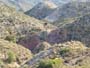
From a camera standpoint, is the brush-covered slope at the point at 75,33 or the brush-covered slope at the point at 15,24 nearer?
the brush-covered slope at the point at 75,33

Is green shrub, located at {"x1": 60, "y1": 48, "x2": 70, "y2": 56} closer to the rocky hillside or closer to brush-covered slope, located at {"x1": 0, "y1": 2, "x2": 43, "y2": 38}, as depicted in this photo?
the rocky hillside

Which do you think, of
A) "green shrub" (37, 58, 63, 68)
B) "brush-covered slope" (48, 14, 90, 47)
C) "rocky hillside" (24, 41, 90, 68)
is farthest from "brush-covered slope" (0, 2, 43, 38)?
"green shrub" (37, 58, 63, 68)

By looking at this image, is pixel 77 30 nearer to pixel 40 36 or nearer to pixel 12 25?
pixel 40 36

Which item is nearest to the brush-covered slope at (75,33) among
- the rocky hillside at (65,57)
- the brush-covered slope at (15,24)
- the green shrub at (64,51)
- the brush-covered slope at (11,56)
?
the brush-covered slope at (11,56)

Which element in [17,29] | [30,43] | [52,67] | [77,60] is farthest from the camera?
[17,29]

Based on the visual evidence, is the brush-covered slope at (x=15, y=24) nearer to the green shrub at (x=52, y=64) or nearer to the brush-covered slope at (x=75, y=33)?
the brush-covered slope at (x=75, y=33)

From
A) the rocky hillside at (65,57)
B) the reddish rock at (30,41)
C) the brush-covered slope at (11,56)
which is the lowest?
the reddish rock at (30,41)

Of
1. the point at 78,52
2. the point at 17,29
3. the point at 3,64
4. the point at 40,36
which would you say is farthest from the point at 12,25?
the point at 78,52

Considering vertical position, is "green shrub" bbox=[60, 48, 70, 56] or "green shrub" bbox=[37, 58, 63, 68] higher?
"green shrub" bbox=[60, 48, 70, 56]

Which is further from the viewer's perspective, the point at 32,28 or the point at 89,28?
the point at 32,28
